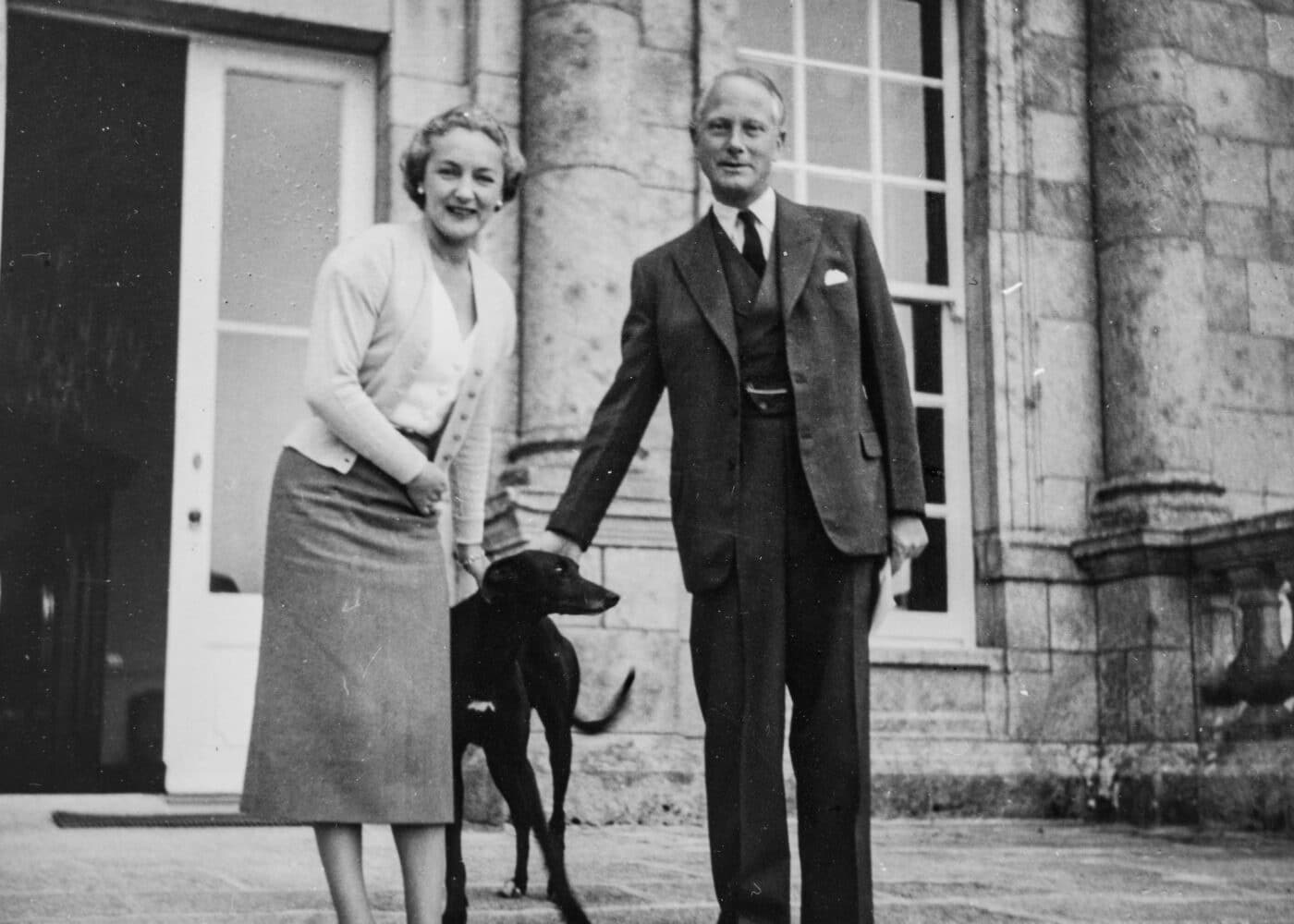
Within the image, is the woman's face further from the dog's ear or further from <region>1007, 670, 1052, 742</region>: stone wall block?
<region>1007, 670, 1052, 742</region>: stone wall block

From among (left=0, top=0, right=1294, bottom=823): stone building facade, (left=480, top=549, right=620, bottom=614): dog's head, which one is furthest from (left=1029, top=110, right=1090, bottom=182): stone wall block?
(left=480, top=549, right=620, bottom=614): dog's head

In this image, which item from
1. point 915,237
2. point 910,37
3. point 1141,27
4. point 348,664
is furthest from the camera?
point 910,37

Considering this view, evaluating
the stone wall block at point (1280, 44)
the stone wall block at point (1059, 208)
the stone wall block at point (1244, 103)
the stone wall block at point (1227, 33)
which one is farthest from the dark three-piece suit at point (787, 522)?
the stone wall block at point (1280, 44)

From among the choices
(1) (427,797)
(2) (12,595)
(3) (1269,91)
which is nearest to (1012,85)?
(3) (1269,91)

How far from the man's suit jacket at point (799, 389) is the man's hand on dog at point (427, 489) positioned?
45cm

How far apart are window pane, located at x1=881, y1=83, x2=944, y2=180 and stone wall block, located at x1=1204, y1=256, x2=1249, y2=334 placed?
56.8 inches

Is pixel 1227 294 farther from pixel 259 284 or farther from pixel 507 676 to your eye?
pixel 507 676

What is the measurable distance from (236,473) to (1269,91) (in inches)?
219

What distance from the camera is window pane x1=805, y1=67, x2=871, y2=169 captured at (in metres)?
8.38

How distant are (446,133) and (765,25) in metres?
5.17

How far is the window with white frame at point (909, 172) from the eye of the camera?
8.32m

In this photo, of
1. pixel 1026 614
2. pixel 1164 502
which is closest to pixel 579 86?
pixel 1026 614

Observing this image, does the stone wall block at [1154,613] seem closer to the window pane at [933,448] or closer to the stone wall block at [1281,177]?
the window pane at [933,448]

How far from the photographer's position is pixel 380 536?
3.35m
